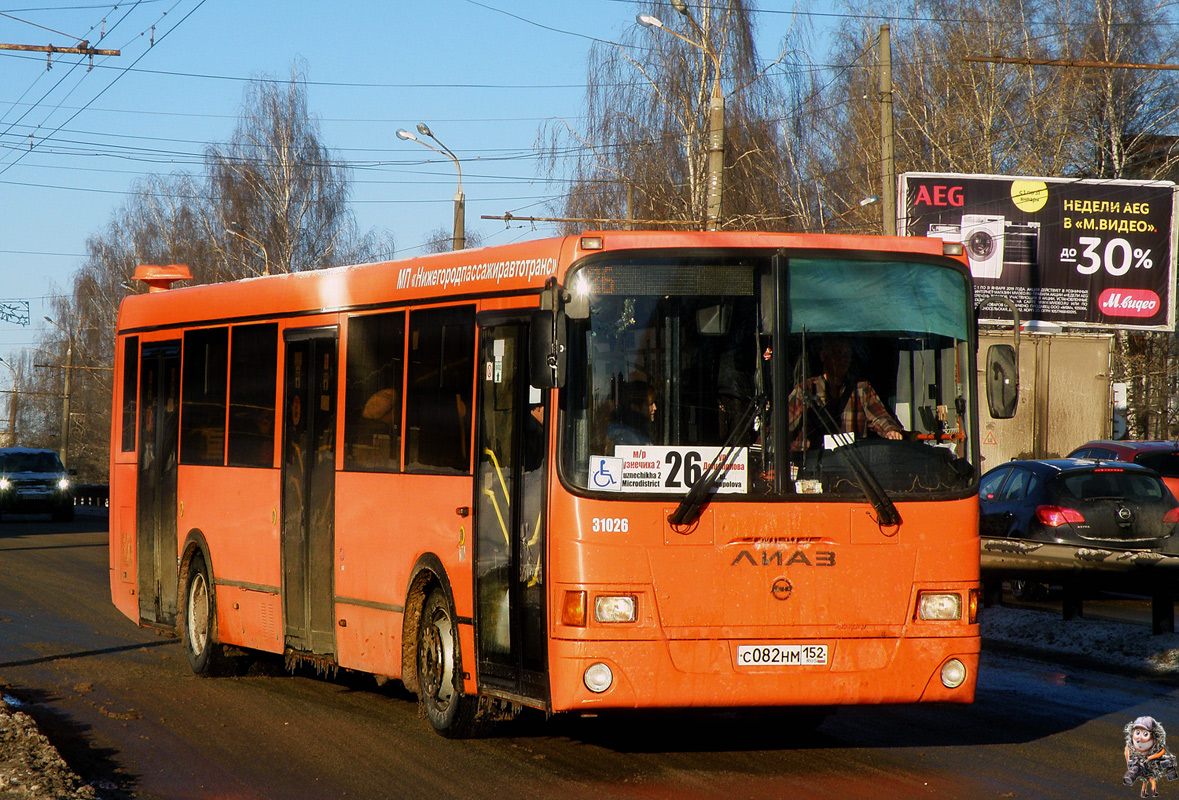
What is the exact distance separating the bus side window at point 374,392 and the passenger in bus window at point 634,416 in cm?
235

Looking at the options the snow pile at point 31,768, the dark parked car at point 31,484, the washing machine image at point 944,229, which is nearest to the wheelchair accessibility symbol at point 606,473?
the snow pile at point 31,768

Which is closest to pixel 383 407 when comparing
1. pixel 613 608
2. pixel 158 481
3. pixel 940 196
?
pixel 613 608

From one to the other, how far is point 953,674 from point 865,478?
111 centimetres

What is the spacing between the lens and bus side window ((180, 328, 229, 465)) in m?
12.1

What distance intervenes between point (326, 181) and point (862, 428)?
51.6 meters

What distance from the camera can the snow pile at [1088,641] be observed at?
12.3m

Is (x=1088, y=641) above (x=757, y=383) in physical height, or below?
below

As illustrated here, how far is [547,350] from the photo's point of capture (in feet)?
24.5

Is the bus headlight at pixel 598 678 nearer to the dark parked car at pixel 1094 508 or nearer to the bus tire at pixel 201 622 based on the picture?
the bus tire at pixel 201 622

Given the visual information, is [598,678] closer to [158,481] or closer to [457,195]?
[158,481]

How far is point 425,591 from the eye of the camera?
9117 mm

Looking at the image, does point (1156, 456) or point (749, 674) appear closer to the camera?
point (749, 674)

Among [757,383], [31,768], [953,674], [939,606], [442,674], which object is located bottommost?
[31,768]

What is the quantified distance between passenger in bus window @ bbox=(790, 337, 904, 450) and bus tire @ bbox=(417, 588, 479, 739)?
2.37 m
